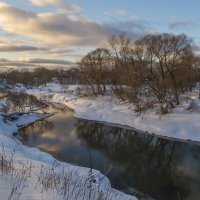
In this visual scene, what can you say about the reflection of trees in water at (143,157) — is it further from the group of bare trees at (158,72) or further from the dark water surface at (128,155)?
the group of bare trees at (158,72)

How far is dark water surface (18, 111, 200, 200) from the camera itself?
54.9 ft

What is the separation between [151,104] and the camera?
37.7 metres

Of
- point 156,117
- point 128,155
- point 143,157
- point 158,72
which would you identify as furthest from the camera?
point 158,72

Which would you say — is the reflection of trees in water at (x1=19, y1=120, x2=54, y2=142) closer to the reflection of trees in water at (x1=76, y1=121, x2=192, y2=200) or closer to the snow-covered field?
the reflection of trees in water at (x1=76, y1=121, x2=192, y2=200)

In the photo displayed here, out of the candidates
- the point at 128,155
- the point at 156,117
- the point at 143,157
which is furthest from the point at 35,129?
the point at 143,157

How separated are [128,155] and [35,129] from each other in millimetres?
12033

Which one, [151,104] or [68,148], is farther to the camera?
[151,104]

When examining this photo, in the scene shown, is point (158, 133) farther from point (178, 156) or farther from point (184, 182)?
point (184, 182)

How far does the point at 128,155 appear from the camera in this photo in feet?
76.5

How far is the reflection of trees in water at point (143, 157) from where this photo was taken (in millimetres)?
16812

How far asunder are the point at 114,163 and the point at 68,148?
15.0 ft

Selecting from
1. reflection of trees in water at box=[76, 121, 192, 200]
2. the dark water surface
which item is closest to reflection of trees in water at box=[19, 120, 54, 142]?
the dark water surface

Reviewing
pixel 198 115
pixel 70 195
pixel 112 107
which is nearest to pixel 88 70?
pixel 112 107

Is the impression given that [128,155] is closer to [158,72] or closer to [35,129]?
[35,129]
